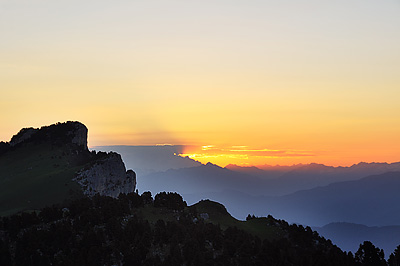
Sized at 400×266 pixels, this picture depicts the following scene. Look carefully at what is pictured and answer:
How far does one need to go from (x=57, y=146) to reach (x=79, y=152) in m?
10.9

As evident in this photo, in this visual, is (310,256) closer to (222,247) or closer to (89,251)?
(222,247)

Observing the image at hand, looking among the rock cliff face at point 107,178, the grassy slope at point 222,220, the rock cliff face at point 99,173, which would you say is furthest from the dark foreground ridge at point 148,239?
the rock cliff face at point 99,173

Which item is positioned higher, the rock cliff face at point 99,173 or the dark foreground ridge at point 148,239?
the rock cliff face at point 99,173

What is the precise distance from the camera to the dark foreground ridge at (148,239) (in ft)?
313

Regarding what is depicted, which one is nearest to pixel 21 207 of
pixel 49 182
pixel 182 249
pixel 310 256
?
pixel 49 182

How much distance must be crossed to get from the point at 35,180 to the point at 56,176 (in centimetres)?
856

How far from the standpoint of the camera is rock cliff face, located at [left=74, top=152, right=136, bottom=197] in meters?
158

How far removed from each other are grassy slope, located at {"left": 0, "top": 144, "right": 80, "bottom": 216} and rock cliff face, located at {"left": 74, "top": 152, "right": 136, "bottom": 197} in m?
4.81

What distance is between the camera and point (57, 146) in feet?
646

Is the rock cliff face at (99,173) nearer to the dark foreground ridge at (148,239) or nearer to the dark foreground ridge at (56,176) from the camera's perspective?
the dark foreground ridge at (56,176)

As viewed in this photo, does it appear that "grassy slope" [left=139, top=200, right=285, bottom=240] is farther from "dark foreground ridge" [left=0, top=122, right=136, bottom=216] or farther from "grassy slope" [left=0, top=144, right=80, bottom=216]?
"dark foreground ridge" [left=0, top=122, right=136, bottom=216]

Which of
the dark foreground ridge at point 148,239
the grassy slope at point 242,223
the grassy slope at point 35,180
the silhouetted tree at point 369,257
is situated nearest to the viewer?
the dark foreground ridge at point 148,239

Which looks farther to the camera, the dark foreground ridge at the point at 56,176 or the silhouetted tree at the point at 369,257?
the dark foreground ridge at the point at 56,176

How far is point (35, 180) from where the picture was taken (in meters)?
161
